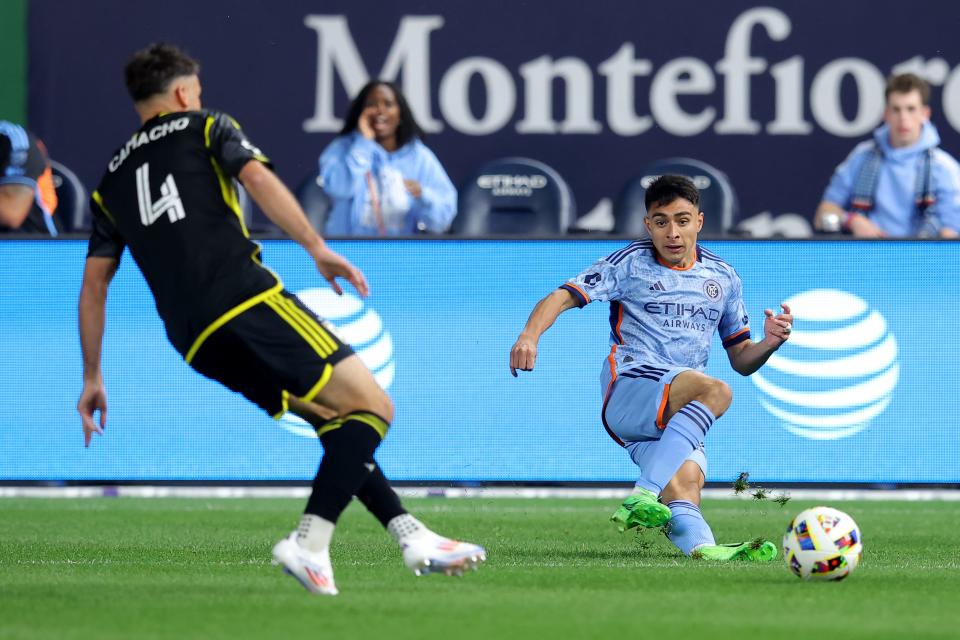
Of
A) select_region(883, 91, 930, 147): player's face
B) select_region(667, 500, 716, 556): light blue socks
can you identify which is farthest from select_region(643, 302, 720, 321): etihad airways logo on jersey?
select_region(883, 91, 930, 147): player's face

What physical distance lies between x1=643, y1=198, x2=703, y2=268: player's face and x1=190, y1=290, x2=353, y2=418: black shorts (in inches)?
87.4

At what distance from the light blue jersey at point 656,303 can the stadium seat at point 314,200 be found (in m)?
4.06

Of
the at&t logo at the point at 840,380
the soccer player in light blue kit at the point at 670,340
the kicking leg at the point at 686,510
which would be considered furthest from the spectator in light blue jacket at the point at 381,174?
the kicking leg at the point at 686,510

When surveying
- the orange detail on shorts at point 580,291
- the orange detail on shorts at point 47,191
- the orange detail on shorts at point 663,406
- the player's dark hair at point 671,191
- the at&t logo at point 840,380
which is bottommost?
the at&t logo at point 840,380

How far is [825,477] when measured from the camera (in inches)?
387

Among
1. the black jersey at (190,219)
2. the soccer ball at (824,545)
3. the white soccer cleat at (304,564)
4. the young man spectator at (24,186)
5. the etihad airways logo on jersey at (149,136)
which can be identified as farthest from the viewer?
the young man spectator at (24,186)

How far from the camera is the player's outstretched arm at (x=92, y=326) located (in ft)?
19.5

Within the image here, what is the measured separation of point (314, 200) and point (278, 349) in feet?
20.2

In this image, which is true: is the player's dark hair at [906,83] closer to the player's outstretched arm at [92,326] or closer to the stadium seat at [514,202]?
the stadium seat at [514,202]

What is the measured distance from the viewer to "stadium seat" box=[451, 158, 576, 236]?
1120cm

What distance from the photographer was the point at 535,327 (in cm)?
709

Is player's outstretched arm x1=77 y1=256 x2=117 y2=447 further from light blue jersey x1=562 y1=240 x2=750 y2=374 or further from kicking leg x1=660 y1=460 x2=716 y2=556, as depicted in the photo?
kicking leg x1=660 y1=460 x2=716 y2=556

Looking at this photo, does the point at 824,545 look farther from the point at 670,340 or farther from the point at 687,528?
the point at 670,340

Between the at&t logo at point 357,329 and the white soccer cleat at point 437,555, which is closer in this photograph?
the white soccer cleat at point 437,555
